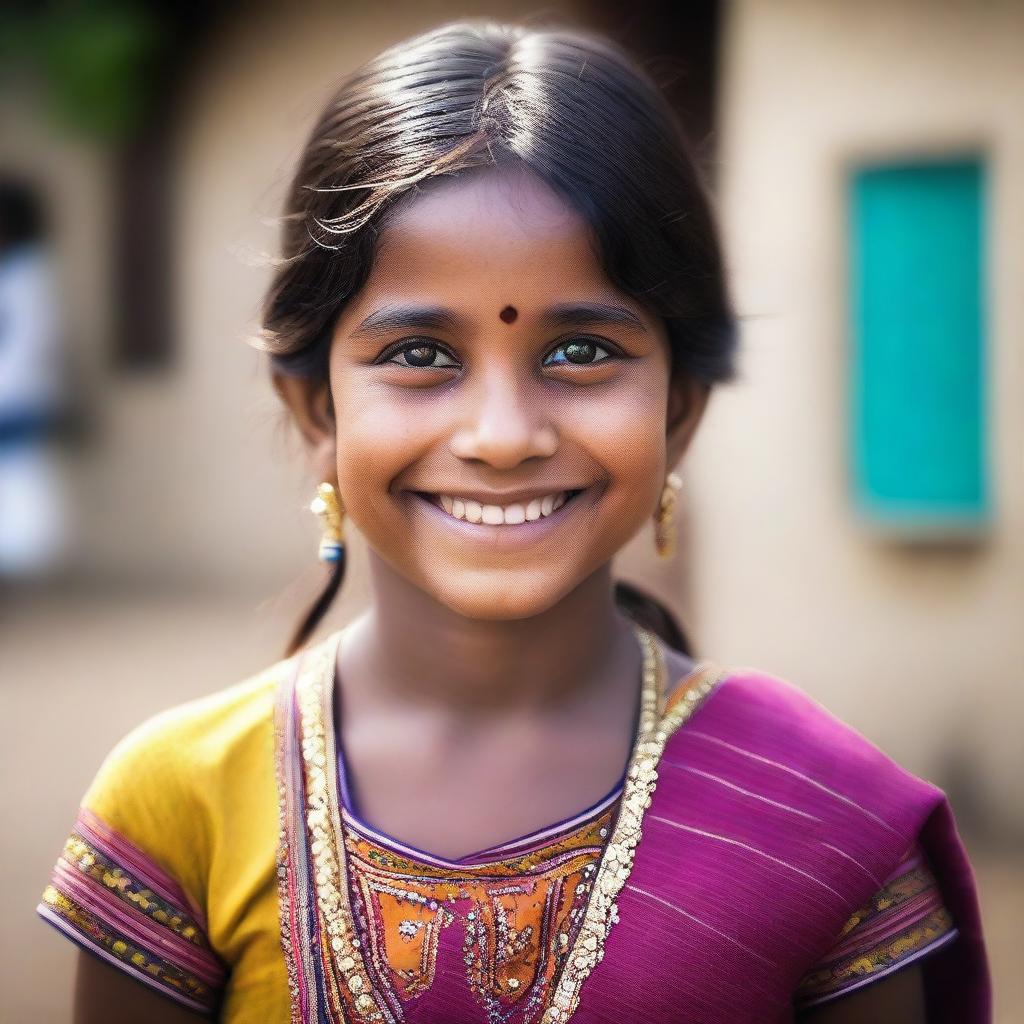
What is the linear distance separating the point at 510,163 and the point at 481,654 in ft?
2.00

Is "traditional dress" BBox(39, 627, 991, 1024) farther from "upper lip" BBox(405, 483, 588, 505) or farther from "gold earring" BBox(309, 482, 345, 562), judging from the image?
"upper lip" BBox(405, 483, 588, 505)

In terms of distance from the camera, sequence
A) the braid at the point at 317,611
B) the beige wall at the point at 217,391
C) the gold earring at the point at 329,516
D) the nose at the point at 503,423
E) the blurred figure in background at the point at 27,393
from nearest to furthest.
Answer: the nose at the point at 503,423 → the gold earring at the point at 329,516 → the braid at the point at 317,611 → the beige wall at the point at 217,391 → the blurred figure in background at the point at 27,393

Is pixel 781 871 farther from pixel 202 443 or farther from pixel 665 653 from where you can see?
pixel 202 443

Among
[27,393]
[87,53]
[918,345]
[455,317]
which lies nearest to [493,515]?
[455,317]

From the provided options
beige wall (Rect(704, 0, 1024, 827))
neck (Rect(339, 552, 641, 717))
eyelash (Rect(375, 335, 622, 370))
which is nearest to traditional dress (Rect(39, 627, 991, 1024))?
neck (Rect(339, 552, 641, 717))

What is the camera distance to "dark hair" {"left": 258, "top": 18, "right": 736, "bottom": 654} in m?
1.56

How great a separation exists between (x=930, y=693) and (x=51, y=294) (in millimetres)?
7044

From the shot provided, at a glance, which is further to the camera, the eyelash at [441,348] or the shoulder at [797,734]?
the shoulder at [797,734]

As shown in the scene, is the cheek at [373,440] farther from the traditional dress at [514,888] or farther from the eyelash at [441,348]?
the traditional dress at [514,888]

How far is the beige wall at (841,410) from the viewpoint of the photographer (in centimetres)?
419

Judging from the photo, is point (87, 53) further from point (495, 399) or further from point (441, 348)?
point (495, 399)

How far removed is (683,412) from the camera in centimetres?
178

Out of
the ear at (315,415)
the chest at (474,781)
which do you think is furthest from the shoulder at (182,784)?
the ear at (315,415)

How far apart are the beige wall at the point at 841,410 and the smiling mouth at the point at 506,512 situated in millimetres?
2707
